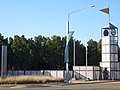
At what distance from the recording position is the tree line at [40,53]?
82.7 meters

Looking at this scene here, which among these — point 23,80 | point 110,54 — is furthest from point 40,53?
point 23,80

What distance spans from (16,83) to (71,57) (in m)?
50.7

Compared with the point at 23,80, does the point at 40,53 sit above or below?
above

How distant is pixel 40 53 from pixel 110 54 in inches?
1163

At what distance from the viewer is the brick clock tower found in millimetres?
62062

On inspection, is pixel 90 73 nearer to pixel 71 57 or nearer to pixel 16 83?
pixel 16 83

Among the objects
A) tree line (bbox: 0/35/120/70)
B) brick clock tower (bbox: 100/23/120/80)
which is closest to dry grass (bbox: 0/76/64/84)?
brick clock tower (bbox: 100/23/120/80)

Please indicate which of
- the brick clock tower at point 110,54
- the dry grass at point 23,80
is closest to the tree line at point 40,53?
the brick clock tower at point 110,54

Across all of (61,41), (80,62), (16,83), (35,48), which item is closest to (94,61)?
(80,62)

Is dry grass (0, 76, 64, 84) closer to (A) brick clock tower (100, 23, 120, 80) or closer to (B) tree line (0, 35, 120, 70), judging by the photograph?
(A) brick clock tower (100, 23, 120, 80)

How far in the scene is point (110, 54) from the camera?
61.9 m

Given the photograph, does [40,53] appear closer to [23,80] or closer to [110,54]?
[110,54]

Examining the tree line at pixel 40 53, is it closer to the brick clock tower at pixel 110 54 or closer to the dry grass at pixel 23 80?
the brick clock tower at pixel 110 54

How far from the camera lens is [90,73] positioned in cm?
6219
